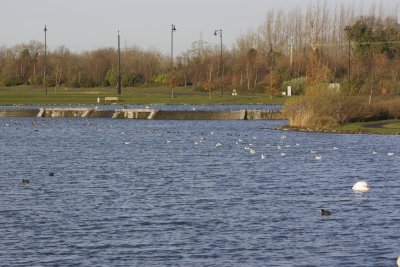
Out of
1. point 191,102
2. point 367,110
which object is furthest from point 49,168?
point 191,102

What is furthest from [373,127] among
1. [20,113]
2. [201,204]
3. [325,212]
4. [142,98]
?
[142,98]

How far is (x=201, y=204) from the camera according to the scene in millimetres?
34188

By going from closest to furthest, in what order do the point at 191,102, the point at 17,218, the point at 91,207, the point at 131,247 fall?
the point at 131,247, the point at 17,218, the point at 91,207, the point at 191,102

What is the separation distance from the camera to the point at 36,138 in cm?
7412

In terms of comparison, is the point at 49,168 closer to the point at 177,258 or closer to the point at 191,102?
the point at 177,258

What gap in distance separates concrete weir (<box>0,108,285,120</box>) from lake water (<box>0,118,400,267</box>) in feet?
103

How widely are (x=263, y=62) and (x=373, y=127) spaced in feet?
310

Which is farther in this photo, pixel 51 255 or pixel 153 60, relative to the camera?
pixel 153 60

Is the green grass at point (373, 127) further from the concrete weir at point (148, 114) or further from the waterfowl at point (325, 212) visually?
the waterfowl at point (325, 212)

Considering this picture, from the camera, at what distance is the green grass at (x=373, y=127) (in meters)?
69.6

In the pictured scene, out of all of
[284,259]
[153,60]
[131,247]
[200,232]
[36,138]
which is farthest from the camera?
[153,60]

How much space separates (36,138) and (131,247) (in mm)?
48872

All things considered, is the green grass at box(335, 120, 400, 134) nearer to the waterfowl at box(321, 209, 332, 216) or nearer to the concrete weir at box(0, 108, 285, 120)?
the concrete weir at box(0, 108, 285, 120)

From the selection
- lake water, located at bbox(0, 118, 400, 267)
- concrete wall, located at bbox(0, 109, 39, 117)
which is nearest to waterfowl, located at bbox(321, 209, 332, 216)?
lake water, located at bbox(0, 118, 400, 267)
